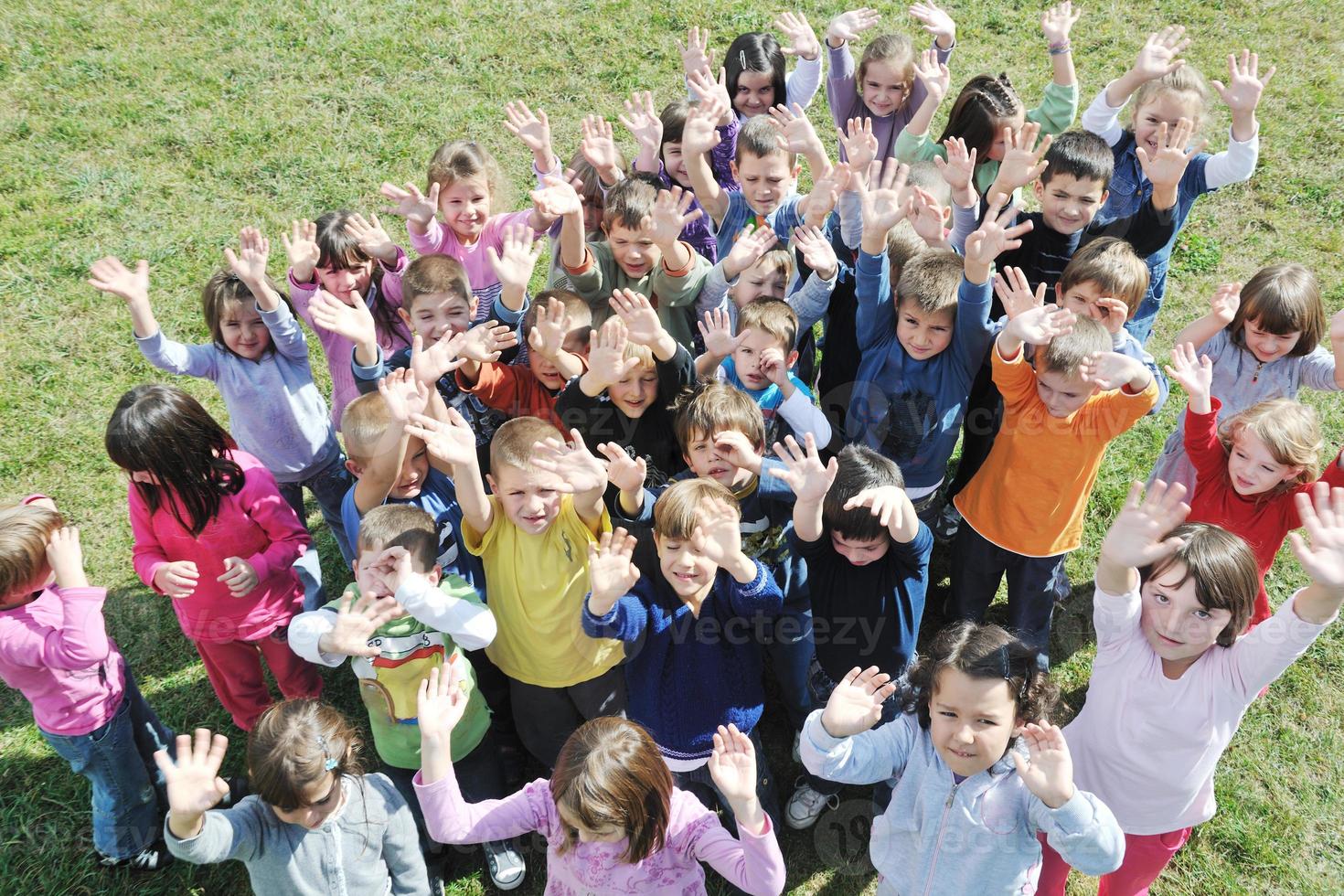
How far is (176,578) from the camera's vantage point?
357cm

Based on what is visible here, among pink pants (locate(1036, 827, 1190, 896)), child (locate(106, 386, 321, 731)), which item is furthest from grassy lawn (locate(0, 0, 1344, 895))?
child (locate(106, 386, 321, 731))

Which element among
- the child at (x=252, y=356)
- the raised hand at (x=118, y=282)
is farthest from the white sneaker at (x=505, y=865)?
the raised hand at (x=118, y=282)

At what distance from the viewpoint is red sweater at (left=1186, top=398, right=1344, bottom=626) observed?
3.85 meters

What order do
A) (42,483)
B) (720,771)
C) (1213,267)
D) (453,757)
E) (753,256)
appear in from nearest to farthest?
1. (720,771)
2. (453,757)
3. (753,256)
4. (42,483)
5. (1213,267)

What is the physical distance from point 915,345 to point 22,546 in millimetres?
3420

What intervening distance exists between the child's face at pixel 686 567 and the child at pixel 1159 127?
293 centimetres

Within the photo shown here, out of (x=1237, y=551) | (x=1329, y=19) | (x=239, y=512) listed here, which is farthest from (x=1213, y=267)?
(x=239, y=512)

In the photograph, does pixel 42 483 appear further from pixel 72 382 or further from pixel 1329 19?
pixel 1329 19

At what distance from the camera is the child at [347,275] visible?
4527 millimetres

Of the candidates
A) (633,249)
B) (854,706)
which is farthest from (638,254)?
(854,706)

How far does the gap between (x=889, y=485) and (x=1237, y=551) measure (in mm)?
1082

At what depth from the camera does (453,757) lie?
366 cm

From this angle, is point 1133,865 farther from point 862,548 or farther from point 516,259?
point 516,259

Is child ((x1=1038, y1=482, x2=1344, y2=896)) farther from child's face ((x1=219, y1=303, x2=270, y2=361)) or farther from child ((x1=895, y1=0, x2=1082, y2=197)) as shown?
child's face ((x1=219, y1=303, x2=270, y2=361))
